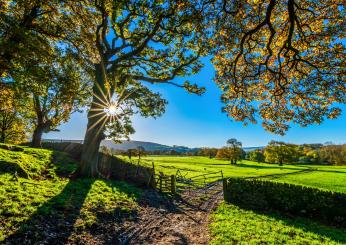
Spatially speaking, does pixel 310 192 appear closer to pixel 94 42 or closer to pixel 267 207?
pixel 267 207

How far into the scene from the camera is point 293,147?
9975cm

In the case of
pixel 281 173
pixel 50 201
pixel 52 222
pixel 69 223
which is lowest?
pixel 281 173

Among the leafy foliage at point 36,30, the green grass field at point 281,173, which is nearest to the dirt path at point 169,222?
the leafy foliage at point 36,30

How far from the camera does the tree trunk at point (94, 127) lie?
18859 mm

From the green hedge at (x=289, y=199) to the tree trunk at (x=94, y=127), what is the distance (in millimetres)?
12117

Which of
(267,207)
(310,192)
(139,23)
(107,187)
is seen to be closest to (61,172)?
(107,187)

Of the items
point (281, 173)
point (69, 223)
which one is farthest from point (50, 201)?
point (281, 173)

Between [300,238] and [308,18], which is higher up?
[308,18]

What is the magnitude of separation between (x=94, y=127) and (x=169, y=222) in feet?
35.5

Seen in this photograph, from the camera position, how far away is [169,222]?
491 inches

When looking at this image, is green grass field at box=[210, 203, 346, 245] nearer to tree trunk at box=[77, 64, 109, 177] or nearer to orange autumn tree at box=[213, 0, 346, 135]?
orange autumn tree at box=[213, 0, 346, 135]

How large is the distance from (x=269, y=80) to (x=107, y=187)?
1390cm

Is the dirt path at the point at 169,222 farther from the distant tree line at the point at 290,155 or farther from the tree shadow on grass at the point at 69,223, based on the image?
the distant tree line at the point at 290,155

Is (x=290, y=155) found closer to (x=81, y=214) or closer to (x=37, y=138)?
(x=37, y=138)
